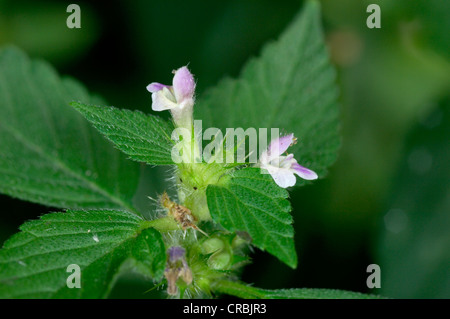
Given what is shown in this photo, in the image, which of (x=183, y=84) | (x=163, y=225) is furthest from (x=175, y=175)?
(x=183, y=84)

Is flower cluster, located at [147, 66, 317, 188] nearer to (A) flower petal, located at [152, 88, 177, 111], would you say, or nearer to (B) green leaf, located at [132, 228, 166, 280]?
(A) flower petal, located at [152, 88, 177, 111]

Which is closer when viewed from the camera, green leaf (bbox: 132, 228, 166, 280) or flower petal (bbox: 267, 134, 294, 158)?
green leaf (bbox: 132, 228, 166, 280)

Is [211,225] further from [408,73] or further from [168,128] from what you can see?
[408,73]

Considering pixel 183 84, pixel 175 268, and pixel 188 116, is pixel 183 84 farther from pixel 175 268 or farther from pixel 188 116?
pixel 175 268

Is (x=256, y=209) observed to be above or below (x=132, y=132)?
below

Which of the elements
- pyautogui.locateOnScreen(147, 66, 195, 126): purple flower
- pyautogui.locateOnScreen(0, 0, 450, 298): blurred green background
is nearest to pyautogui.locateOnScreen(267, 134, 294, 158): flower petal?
pyautogui.locateOnScreen(147, 66, 195, 126): purple flower
